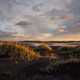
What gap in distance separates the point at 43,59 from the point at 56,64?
12cm

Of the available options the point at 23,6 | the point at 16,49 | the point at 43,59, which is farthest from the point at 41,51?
the point at 23,6

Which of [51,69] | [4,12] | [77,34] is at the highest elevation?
[4,12]

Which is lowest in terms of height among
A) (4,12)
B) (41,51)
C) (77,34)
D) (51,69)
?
(51,69)

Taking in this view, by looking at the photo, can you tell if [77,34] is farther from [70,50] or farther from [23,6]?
[23,6]

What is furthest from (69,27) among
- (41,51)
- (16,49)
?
(16,49)

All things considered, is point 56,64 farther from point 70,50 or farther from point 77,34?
point 77,34

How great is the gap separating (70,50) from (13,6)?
2.16 ft

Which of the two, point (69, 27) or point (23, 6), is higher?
point (23, 6)

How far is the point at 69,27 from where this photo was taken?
2.20m

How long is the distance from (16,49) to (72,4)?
2.13ft

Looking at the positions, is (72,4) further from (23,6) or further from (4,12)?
(4,12)

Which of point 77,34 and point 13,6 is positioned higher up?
point 13,6

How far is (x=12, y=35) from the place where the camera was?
221 cm

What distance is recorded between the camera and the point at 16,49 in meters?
2.19
